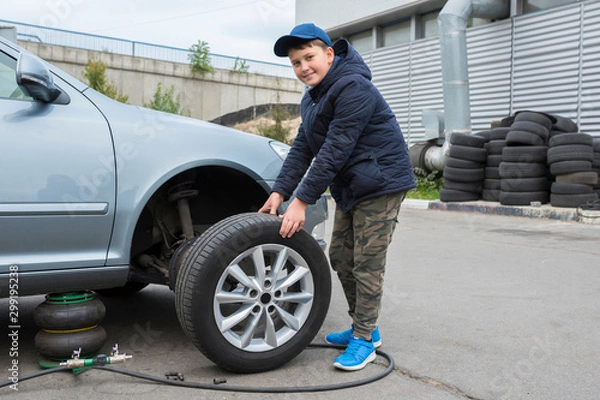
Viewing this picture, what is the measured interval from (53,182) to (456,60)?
11.0 m

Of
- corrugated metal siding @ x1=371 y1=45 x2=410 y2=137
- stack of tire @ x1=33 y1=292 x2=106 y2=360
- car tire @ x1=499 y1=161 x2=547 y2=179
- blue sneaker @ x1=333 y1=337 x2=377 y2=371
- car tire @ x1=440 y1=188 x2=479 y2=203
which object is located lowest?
blue sneaker @ x1=333 y1=337 x2=377 y2=371

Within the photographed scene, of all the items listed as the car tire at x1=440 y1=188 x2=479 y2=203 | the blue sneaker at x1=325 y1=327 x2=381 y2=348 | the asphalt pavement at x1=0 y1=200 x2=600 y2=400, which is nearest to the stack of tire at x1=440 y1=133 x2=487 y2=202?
the car tire at x1=440 y1=188 x2=479 y2=203

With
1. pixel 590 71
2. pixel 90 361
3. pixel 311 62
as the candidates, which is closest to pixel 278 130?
pixel 590 71

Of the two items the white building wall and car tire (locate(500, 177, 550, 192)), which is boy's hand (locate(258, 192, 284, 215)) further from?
the white building wall

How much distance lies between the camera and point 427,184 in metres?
13.9

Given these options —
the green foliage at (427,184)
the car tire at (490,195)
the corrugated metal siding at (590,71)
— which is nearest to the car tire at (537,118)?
the car tire at (490,195)

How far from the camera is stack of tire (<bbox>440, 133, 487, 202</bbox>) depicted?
10734 mm

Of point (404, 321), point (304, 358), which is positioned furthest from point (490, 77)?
point (304, 358)

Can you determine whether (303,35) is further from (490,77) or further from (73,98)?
(490,77)

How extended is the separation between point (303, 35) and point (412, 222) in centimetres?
707

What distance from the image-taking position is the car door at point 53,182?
8.48ft

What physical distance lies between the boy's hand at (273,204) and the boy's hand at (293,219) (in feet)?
0.70

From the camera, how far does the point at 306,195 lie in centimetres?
275

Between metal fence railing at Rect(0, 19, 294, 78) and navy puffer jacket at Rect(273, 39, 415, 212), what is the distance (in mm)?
22456
